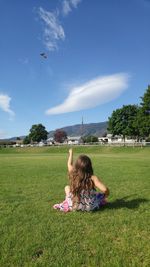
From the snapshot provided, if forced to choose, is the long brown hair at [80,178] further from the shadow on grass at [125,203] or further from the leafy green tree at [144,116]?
the leafy green tree at [144,116]

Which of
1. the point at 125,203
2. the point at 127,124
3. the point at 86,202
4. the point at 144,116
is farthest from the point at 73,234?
the point at 127,124

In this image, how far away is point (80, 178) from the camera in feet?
23.7

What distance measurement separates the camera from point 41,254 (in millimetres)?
4801

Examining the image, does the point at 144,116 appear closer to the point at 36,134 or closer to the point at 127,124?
the point at 127,124

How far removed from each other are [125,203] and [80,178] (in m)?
1.79

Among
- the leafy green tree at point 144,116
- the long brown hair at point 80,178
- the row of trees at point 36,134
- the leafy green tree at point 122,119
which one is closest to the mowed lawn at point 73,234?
the long brown hair at point 80,178

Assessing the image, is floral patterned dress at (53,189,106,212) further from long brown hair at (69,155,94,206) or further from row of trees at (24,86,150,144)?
row of trees at (24,86,150,144)

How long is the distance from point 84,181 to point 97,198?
23.4 inches

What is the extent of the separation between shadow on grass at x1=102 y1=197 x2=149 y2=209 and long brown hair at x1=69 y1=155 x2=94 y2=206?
0.87 m

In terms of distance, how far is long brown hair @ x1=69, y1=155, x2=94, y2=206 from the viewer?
7.19 meters

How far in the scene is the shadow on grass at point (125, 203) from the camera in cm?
788

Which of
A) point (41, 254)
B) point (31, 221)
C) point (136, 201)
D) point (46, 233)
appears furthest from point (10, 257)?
point (136, 201)

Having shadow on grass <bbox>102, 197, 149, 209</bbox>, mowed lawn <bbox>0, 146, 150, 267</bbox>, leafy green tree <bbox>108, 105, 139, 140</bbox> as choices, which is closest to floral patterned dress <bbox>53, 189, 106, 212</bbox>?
mowed lawn <bbox>0, 146, 150, 267</bbox>

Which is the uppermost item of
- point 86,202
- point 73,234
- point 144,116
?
point 144,116
